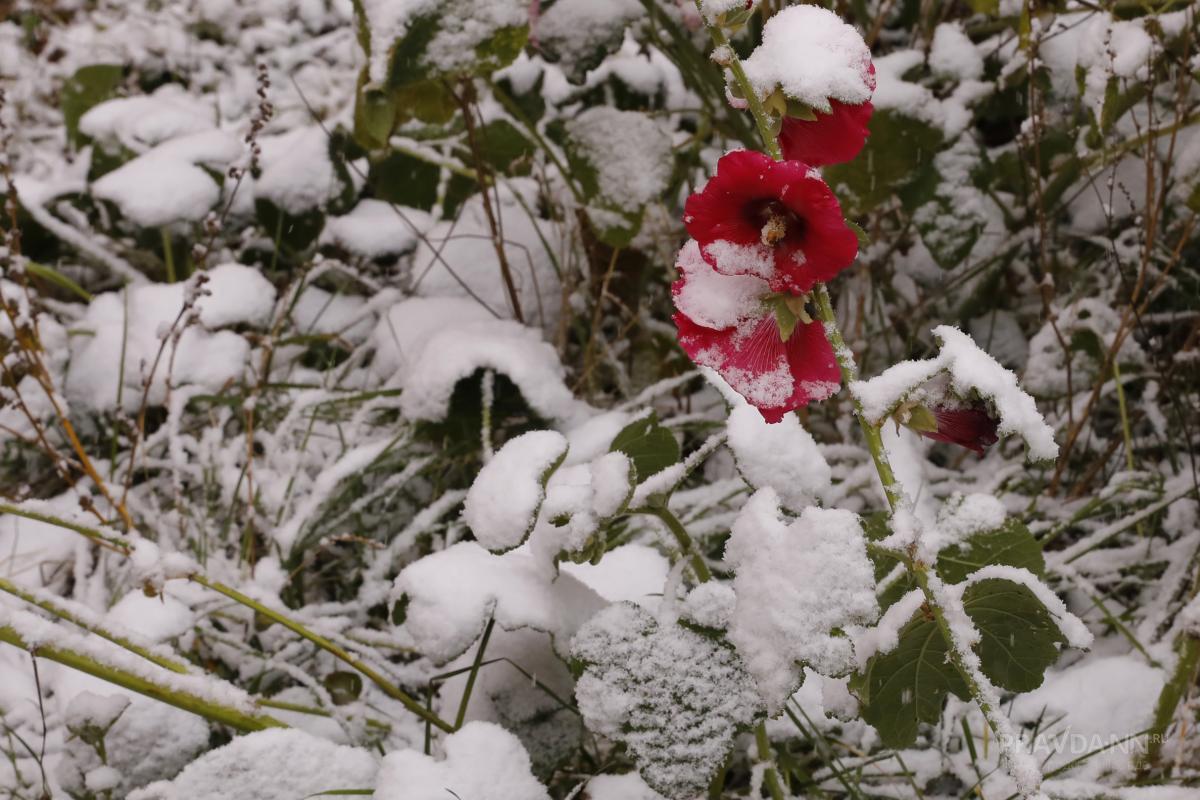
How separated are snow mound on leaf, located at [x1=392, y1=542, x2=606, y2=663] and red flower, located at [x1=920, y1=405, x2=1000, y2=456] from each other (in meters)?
0.30

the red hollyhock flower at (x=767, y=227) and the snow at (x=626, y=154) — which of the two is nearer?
the red hollyhock flower at (x=767, y=227)

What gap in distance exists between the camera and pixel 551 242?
1.38 metres

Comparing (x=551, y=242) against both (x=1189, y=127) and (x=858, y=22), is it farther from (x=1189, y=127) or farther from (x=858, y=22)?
(x=1189, y=127)

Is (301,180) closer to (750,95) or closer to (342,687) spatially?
(342,687)

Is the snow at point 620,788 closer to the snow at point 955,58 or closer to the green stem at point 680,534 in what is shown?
the green stem at point 680,534

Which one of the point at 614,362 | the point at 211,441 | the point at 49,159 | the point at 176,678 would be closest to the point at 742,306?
the point at 176,678

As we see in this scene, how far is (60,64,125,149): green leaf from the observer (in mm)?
1583

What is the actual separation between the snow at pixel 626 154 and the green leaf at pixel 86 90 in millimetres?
949

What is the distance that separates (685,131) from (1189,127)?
65cm

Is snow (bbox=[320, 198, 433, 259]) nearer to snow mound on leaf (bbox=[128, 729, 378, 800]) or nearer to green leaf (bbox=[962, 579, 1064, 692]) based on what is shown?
snow mound on leaf (bbox=[128, 729, 378, 800])

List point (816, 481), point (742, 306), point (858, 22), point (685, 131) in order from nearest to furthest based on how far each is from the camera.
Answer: point (742, 306) < point (816, 481) < point (858, 22) < point (685, 131)

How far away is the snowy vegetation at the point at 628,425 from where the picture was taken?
1.72ft

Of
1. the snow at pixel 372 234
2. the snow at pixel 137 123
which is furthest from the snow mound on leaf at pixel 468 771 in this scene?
the snow at pixel 137 123

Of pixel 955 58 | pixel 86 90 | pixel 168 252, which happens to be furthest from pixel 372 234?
pixel 955 58
